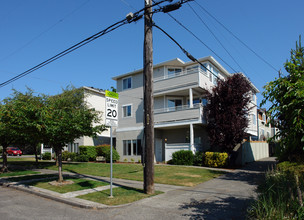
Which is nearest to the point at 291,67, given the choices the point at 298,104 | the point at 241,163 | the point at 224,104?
the point at 298,104

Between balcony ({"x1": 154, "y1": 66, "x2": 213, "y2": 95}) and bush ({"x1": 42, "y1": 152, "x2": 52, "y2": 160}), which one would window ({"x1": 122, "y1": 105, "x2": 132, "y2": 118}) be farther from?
bush ({"x1": 42, "y1": 152, "x2": 52, "y2": 160})

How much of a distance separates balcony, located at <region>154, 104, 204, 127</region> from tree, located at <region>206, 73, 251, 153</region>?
168cm

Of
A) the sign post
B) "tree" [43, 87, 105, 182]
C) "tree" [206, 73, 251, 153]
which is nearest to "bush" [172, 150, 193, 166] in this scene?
"tree" [206, 73, 251, 153]

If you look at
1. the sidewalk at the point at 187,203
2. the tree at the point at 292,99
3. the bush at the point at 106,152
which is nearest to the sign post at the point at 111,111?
the sidewalk at the point at 187,203

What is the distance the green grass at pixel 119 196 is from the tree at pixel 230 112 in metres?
10.5

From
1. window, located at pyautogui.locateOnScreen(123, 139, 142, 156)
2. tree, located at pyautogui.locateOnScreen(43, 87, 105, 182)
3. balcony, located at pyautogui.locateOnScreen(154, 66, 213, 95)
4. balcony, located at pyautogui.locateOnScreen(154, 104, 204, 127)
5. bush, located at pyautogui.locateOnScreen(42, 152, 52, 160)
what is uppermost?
balcony, located at pyautogui.locateOnScreen(154, 66, 213, 95)

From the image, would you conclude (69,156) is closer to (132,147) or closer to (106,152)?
(106,152)

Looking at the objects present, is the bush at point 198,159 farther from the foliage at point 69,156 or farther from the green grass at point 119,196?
the foliage at point 69,156

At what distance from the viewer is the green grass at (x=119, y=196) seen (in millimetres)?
8023

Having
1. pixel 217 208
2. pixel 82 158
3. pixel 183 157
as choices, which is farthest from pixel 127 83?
pixel 217 208

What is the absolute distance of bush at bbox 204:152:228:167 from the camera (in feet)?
59.5

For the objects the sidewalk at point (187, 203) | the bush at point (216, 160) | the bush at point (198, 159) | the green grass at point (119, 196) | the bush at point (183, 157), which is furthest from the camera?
the bush at point (183, 157)

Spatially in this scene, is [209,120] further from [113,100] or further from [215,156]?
[113,100]

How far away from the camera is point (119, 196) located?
869 centimetres
